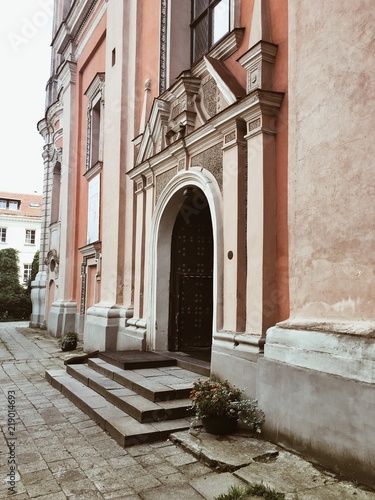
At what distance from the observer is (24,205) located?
42156 millimetres

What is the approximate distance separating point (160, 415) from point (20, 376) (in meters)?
4.06

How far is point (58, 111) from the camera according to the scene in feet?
56.9

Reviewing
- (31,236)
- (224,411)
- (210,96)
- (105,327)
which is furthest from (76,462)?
(31,236)

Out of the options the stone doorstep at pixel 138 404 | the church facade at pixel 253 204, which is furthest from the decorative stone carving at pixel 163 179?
the stone doorstep at pixel 138 404

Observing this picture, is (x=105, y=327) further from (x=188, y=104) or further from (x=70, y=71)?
(x=70, y=71)

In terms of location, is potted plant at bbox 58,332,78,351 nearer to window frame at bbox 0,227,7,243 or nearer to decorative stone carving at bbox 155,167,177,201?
decorative stone carving at bbox 155,167,177,201

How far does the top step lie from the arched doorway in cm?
76

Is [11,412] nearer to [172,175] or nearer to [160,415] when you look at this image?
[160,415]

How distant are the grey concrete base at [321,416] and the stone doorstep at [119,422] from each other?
1.04 m

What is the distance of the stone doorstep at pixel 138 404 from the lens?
4965mm

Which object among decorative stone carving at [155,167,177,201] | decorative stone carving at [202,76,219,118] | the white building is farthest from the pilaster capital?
the white building

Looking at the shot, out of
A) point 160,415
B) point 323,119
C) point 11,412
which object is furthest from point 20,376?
point 323,119

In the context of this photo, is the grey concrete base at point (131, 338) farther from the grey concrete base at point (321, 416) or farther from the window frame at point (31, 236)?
the window frame at point (31, 236)

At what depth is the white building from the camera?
40062 mm
